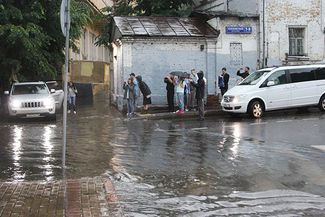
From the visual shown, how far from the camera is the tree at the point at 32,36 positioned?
23516 mm

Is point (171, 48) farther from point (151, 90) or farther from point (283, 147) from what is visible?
point (283, 147)

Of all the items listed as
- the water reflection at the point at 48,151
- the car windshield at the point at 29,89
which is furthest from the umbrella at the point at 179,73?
the water reflection at the point at 48,151

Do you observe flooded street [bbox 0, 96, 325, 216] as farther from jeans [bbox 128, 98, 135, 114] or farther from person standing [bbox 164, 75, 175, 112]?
person standing [bbox 164, 75, 175, 112]

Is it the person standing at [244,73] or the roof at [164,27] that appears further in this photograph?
the roof at [164,27]

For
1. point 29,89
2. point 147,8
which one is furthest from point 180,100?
point 147,8

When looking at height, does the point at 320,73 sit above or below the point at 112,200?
above

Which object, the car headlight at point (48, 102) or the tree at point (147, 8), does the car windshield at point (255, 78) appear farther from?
the tree at point (147, 8)

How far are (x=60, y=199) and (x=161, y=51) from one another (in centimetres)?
1809

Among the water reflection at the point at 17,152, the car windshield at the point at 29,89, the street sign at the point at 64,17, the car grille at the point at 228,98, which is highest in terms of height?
the street sign at the point at 64,17

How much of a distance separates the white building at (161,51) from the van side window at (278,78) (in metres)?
4.95

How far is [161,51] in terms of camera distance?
2516cm

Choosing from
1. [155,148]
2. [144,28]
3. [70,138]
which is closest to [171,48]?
[144,28]

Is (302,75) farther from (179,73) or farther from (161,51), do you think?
(161,51)

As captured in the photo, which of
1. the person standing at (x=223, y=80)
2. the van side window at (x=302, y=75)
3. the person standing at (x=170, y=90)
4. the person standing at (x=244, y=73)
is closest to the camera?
the van side window at (x=302, y=75)
